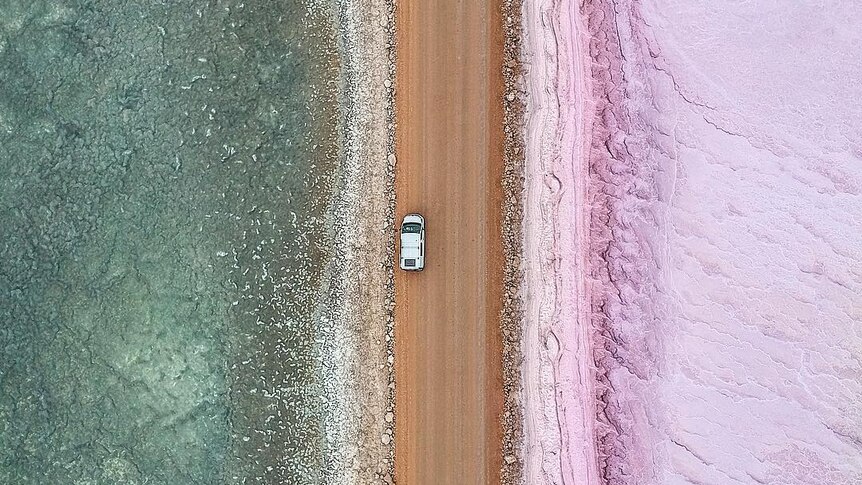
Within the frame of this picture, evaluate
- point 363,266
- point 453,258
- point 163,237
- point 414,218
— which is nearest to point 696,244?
point 453,258

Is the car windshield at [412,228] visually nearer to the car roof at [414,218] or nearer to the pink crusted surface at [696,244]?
the car roof at [414,218]

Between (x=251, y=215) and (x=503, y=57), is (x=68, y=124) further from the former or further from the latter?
(x=503, y=57)

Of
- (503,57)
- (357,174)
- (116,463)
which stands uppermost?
(503,57)

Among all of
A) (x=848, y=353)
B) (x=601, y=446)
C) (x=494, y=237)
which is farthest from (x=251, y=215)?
(x=848, y=353)

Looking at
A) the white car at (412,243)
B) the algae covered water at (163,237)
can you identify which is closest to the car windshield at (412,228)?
the white car at (412,243)

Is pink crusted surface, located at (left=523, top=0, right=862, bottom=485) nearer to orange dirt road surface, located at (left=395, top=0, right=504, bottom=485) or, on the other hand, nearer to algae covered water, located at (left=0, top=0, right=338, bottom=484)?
orange dirt road surface, located at (left=395, top=0, right=504, bottom=485)
